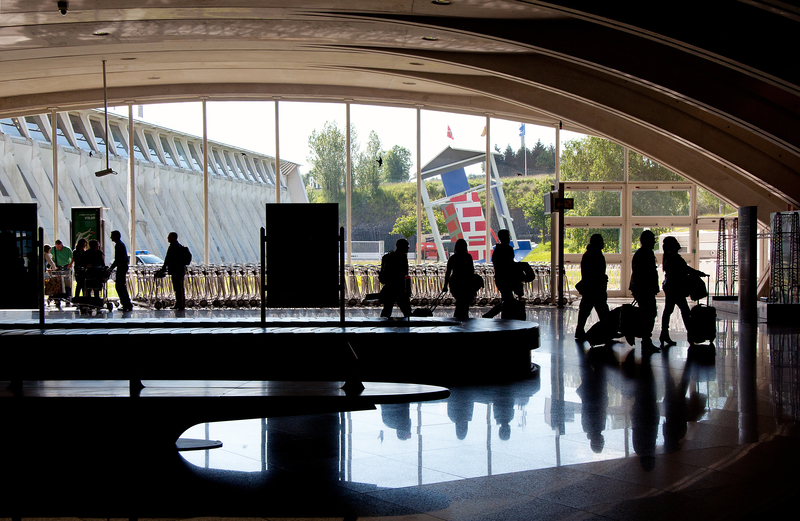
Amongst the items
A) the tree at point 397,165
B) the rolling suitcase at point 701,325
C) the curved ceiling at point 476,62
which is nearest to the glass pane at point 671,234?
the curved ceiling at point 476,62

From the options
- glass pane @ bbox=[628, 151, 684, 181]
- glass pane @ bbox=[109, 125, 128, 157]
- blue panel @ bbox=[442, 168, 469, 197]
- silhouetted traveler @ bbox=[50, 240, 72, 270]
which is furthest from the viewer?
glass pane @ bbox=[628, 151, 684, 181]

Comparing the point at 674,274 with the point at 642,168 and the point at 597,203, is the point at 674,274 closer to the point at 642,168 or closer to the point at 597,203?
the point at 597,203

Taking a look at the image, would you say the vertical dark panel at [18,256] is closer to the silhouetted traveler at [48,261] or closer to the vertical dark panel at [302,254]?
the vertical dark panel at [302,254]

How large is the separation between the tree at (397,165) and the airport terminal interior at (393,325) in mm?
286

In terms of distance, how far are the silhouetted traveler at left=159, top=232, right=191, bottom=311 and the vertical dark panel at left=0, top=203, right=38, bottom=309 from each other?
8.75m

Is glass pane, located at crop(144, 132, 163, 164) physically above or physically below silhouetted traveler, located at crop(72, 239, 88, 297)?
above

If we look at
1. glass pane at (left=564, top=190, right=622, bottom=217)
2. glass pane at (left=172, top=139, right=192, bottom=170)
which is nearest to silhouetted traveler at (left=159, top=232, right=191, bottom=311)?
glass pane at (left=172, top=139, right=192, bottom=170)

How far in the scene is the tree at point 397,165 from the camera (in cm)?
1900

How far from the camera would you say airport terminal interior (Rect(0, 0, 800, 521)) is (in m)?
4.11

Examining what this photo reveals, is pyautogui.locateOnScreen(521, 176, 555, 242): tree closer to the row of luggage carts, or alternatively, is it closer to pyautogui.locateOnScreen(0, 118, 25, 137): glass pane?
the row of luggage carts

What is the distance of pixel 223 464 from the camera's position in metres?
4.46

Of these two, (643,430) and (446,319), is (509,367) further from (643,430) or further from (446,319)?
(643,430)

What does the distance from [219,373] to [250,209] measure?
1260 cm

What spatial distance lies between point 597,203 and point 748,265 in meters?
6.89
